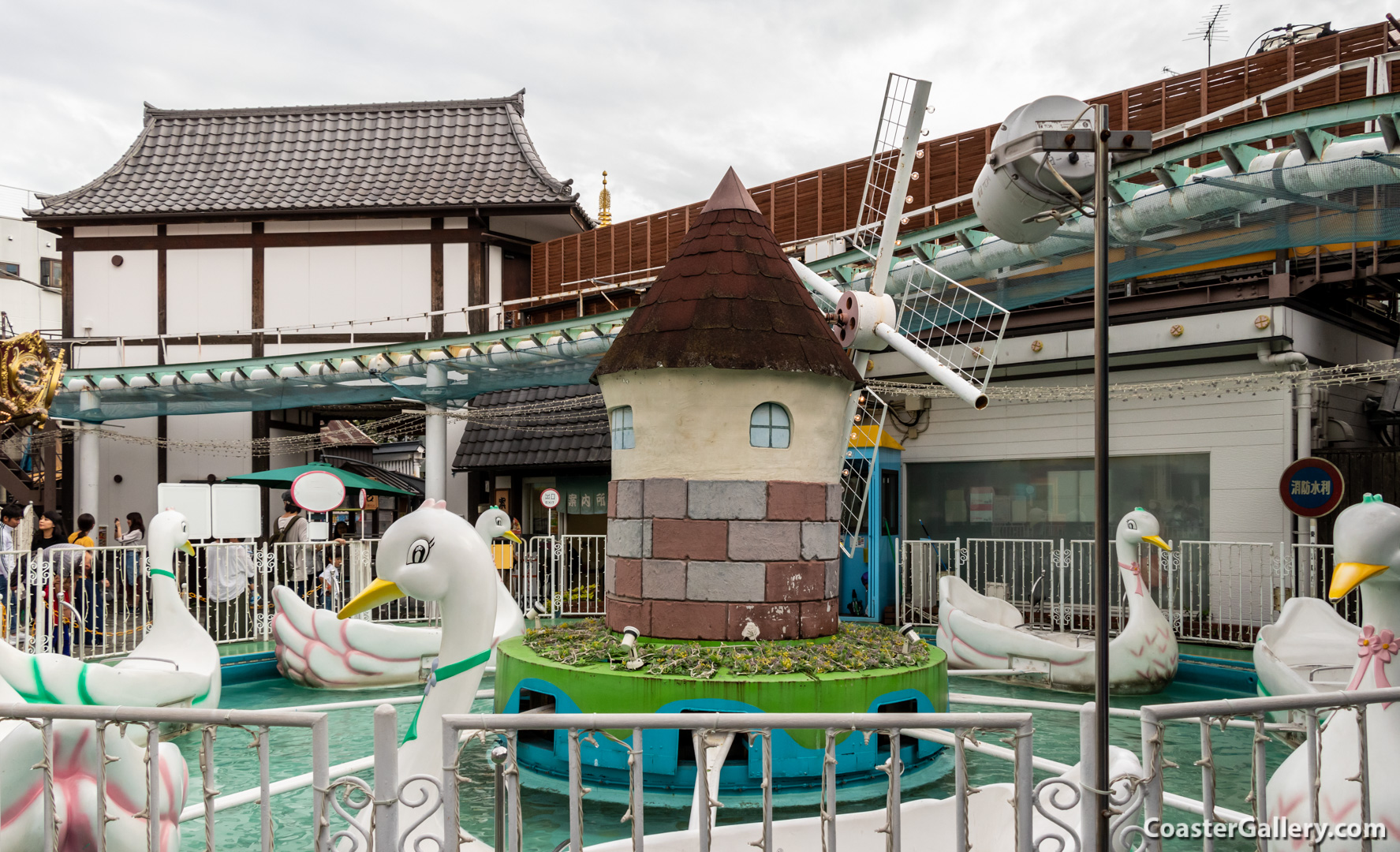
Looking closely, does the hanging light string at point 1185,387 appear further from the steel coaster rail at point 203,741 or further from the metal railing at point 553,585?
the steel coaster rail at point 203,741

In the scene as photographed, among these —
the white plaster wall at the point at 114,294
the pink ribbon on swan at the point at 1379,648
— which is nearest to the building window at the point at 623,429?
the pink ribbon on swan at the point at 1379,648

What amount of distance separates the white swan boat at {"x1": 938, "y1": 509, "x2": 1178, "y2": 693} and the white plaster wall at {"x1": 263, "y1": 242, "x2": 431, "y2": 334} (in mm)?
14199

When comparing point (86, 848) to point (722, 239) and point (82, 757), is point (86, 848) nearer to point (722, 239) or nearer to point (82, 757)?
point (82, 757)

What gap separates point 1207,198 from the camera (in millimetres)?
9141

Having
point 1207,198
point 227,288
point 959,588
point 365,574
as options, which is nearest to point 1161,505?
point 959,588

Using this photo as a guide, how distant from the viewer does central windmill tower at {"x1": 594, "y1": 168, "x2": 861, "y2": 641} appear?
7410 millimetres

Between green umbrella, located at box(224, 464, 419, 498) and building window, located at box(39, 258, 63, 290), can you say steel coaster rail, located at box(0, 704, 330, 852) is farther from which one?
building window, located at box(39, 258, 63, 290)

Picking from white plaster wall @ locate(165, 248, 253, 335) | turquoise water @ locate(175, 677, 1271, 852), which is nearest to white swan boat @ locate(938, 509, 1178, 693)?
turquoise water @ locate(175, 677, 1271, 852)

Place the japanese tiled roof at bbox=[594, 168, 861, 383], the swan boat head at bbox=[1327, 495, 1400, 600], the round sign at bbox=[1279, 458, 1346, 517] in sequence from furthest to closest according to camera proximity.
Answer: the round sign at bbox=[1279, 458, 1346, 517]
the japanese tiled roof at bbox=[594, 168, 861, 383]
the swan boat head at bbox=[1327, 495, 1400, 600]

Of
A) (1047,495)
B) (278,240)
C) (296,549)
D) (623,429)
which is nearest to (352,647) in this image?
(296,549)

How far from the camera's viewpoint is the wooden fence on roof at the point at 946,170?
1175cm

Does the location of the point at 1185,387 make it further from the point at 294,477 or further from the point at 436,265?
the point at 436,265

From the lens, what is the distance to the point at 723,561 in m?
7.38

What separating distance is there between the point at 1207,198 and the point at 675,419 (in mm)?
5343
